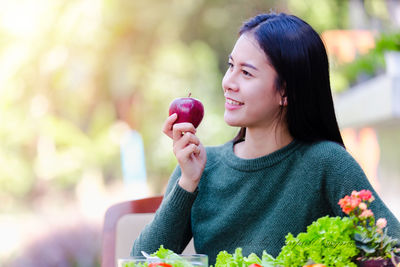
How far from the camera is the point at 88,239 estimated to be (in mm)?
6797

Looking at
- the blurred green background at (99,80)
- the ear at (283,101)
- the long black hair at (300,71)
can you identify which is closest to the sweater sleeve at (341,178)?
the long black hair at (300,71)

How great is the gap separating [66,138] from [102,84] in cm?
192

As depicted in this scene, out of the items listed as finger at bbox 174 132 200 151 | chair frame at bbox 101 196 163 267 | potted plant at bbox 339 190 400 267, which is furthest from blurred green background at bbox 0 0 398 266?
potted plant at bbox 339 190 400 267

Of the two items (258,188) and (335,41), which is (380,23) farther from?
(258,188)

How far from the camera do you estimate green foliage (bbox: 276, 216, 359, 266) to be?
1334 millimetres

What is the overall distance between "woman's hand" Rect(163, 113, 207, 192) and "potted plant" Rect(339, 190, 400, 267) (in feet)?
2.25

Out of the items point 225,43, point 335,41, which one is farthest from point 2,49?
point 335,41

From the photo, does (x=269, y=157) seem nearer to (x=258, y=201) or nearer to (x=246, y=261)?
(x=258, y=201)

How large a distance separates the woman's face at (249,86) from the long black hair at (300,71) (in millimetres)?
24

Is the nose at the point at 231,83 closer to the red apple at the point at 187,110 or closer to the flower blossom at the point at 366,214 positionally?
the red apple at the point at 187,110

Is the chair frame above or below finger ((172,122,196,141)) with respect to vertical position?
below

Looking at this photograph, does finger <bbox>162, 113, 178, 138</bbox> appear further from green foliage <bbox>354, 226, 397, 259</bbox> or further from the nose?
green foliage <bbox>354, 226, 397, 259</bbox>

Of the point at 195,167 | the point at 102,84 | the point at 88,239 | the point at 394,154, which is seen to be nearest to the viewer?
the point at 195,167

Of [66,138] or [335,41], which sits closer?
[335,41]
